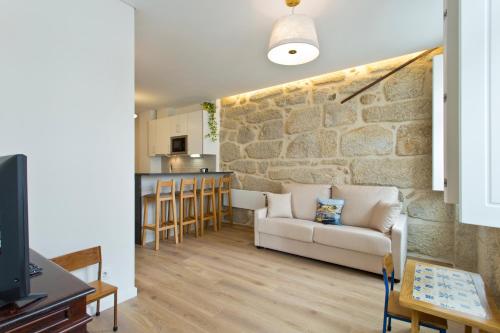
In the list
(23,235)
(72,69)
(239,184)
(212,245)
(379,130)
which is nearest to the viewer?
(23,235)

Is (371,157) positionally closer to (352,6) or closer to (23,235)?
(352,6)

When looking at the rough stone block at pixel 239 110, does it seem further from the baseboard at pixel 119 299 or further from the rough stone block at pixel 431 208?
the baseboard at pixel 119 299

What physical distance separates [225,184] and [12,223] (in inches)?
168

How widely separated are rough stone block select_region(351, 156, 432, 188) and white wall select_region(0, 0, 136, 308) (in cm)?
306

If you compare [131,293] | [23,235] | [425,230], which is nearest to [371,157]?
[425,230]

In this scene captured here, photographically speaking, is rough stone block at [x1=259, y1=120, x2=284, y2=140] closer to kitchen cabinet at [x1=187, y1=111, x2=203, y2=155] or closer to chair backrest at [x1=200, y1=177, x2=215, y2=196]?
chair backrest at [x1=200, y1=177, x2=215, y2=196]

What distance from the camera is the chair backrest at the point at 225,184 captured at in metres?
4.71

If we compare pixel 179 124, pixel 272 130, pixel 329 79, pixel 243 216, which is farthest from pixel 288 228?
pixel 179 124

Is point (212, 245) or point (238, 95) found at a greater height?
point (238, 95)

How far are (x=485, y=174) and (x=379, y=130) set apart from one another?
281 cm

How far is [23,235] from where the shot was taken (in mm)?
741

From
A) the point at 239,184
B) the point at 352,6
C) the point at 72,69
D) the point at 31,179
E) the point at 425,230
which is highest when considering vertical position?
the point at 352,6

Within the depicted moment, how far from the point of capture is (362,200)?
325 cm

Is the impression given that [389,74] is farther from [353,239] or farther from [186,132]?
[186,132]
